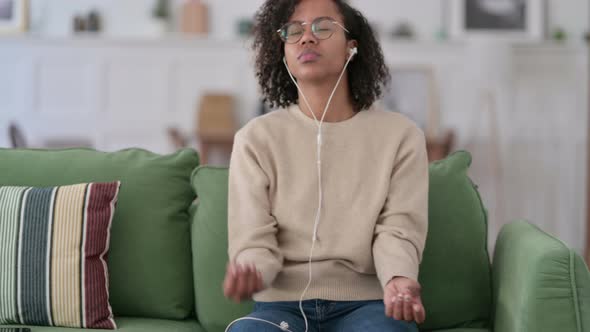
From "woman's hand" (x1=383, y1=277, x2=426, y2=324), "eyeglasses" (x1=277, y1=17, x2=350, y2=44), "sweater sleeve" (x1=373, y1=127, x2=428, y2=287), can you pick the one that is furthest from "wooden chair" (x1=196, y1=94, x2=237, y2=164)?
"woman's hand" (x1=383, y1=277, x2=426, y2=324)

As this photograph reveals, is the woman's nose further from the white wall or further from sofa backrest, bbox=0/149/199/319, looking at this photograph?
the white wall

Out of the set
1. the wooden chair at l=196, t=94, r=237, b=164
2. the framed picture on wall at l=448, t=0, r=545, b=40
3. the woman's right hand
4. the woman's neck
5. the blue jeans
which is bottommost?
the blue jeans

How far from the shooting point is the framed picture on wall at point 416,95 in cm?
478

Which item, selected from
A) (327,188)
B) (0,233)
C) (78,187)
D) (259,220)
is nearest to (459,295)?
(327,188)

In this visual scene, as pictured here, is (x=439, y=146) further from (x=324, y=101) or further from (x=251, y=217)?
(x=251, y=217)

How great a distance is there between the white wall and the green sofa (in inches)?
123

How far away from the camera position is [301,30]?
5.67 ft

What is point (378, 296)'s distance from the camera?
1.60m

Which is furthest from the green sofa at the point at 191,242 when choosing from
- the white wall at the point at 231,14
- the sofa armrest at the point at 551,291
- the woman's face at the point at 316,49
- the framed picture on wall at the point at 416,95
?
the white wall at the point at 231,14

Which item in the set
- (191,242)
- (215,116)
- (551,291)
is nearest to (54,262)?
(191,242)

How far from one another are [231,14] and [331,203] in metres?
3.49

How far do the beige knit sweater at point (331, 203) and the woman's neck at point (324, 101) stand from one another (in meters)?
0.04

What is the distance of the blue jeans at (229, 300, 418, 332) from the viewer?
1445mm

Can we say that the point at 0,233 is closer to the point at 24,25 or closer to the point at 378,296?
the point at 378,296
